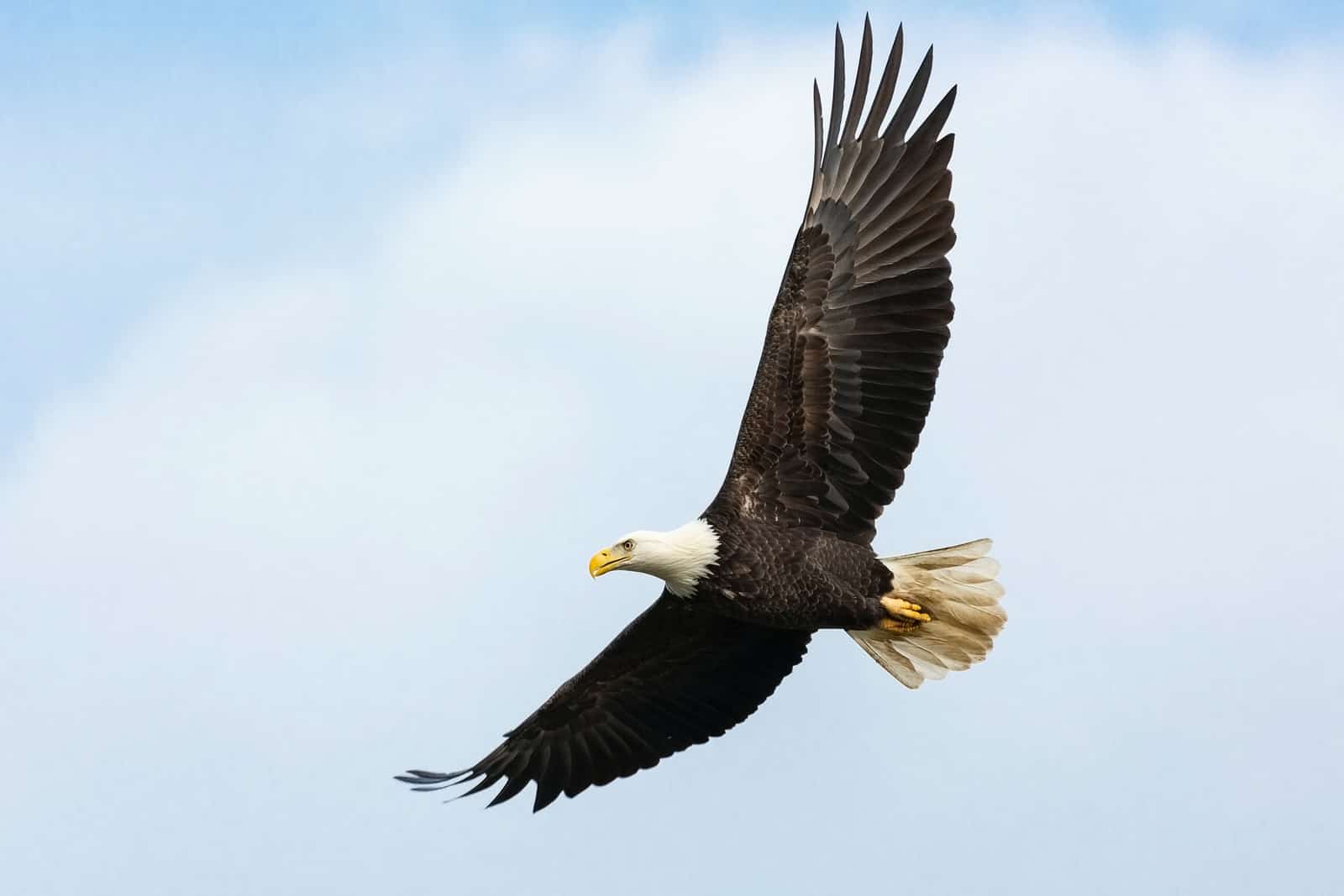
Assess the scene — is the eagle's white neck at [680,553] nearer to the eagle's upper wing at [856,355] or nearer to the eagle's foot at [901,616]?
the eagle's upper wing at [856,355]

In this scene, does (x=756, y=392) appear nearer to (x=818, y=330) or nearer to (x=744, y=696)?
(x=818, y=330)

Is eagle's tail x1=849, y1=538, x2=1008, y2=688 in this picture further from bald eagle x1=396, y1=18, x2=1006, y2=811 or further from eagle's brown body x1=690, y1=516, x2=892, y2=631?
eagle's brown body x1=690, y1=516, x2=892, y2=631

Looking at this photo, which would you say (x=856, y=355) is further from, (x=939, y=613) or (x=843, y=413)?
(x=939, y=613)

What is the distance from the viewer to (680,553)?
473 inches

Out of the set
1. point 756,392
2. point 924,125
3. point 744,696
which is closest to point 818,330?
point 756,392

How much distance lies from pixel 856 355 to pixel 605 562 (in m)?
1.69

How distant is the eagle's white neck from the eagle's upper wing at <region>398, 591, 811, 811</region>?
0.84m

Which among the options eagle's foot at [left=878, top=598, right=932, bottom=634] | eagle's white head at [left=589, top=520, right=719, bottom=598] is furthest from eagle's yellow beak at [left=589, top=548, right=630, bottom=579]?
eagle's foot at [left=878, top=598, right=932, bottom=634]

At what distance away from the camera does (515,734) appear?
1330cm

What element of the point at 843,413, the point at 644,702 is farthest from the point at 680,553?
the point at 644,702

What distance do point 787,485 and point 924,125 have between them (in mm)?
2047

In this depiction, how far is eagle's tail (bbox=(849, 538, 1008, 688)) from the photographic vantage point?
12664 millimetres

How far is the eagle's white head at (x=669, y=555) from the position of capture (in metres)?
12.0

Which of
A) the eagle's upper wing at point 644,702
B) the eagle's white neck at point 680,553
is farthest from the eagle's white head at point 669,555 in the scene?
the eagle's upper wing at point 644,702
